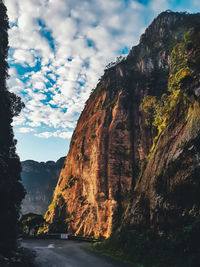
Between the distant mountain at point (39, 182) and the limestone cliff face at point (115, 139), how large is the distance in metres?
82.8

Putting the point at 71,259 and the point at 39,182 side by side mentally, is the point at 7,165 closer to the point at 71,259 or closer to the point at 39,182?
the point at 71,259

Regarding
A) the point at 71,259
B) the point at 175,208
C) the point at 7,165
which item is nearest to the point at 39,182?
the point at 7,165

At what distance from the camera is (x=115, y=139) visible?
4453 centimetres

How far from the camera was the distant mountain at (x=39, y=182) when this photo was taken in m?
132

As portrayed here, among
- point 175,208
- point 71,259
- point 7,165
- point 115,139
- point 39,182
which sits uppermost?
point 115,139

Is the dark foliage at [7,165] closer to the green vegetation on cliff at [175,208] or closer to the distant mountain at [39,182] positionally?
the green vegetation on cliff at [175,208]

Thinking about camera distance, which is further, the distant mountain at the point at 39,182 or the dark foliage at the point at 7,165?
the distant mountain at the point at 39,182

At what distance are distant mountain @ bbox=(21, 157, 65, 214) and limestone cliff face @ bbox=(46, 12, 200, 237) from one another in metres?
82.8

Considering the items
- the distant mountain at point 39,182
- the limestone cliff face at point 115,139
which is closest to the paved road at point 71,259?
the limestone cliff face at point 115,139

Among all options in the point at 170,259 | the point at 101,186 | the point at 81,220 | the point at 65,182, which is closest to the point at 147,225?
the point at 170,259

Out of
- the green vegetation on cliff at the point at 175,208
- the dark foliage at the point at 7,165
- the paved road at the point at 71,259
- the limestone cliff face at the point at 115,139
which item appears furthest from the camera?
the limestone cliff face at the point at 115,139

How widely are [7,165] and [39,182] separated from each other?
13813cm

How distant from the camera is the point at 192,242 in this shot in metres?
9.25

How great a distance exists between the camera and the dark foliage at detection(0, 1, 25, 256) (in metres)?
13.1
